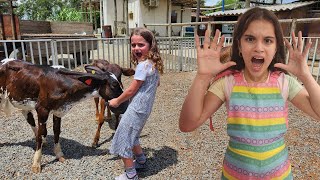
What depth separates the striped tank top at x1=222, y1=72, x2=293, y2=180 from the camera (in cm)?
135

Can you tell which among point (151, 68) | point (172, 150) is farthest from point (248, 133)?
point (172, 150)

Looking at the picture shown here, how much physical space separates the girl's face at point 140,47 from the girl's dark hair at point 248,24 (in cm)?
124

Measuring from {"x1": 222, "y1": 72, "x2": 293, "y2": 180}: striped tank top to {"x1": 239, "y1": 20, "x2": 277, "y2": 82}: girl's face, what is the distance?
0.40 ft

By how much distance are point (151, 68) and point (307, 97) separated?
1499 mm

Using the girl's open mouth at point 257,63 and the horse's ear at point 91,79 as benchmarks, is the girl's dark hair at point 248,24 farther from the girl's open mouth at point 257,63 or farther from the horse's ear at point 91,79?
Answer: the horse's ear at point 91,79

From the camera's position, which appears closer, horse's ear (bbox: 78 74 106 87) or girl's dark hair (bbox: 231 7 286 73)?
girl's dark hair (bbox: 231 7 286 73)

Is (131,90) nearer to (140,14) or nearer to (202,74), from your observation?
(202,74)

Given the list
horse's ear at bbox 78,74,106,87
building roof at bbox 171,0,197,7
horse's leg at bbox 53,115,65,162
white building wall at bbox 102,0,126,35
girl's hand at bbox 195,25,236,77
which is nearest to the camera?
girl's hand at bbox 195,25,236,77

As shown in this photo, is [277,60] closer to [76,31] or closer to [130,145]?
[130,145]

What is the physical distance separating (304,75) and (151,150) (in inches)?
111

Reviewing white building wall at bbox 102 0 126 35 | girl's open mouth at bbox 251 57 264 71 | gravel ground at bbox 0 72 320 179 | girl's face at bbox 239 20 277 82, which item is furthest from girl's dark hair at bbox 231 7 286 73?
white building wall at bbox 102 0 126 35

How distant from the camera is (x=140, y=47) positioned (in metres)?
2.55

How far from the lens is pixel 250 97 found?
1371 mm

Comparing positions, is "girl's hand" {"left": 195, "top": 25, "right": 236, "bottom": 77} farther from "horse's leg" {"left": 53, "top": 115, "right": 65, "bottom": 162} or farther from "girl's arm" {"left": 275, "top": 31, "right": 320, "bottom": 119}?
"horse's leg" {"left": 53, "top": 115, "right": 65, "bottom": 162}
